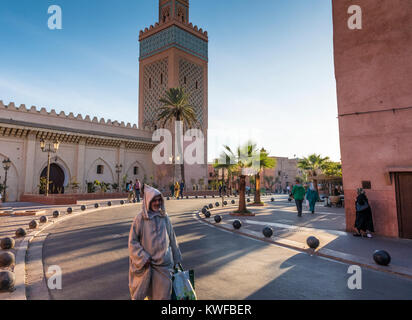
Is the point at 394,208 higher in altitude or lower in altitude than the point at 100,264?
higher

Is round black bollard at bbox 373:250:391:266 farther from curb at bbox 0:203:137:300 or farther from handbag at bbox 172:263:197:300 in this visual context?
curb at bbox 0:203:137:300

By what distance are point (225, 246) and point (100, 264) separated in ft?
9.64

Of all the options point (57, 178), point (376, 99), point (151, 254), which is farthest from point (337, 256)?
point (57, 178)

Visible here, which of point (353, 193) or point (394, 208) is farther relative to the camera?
point (353, 193)

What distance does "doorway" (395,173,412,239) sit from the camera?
730cm

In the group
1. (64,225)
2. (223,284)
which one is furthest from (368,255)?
(64,225)

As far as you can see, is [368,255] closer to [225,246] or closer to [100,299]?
[225,246]

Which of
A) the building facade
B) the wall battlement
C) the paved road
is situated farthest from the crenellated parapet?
the paved road

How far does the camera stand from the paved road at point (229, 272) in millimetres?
3609

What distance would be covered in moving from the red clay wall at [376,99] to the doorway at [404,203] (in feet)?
0.41

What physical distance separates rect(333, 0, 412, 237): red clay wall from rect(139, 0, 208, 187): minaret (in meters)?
27.9

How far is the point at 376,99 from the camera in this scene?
26.5ft

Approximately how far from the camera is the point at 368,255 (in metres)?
5.63

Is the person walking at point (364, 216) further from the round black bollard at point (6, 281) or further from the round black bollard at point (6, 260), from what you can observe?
the round black bollard at point (6, 260)
